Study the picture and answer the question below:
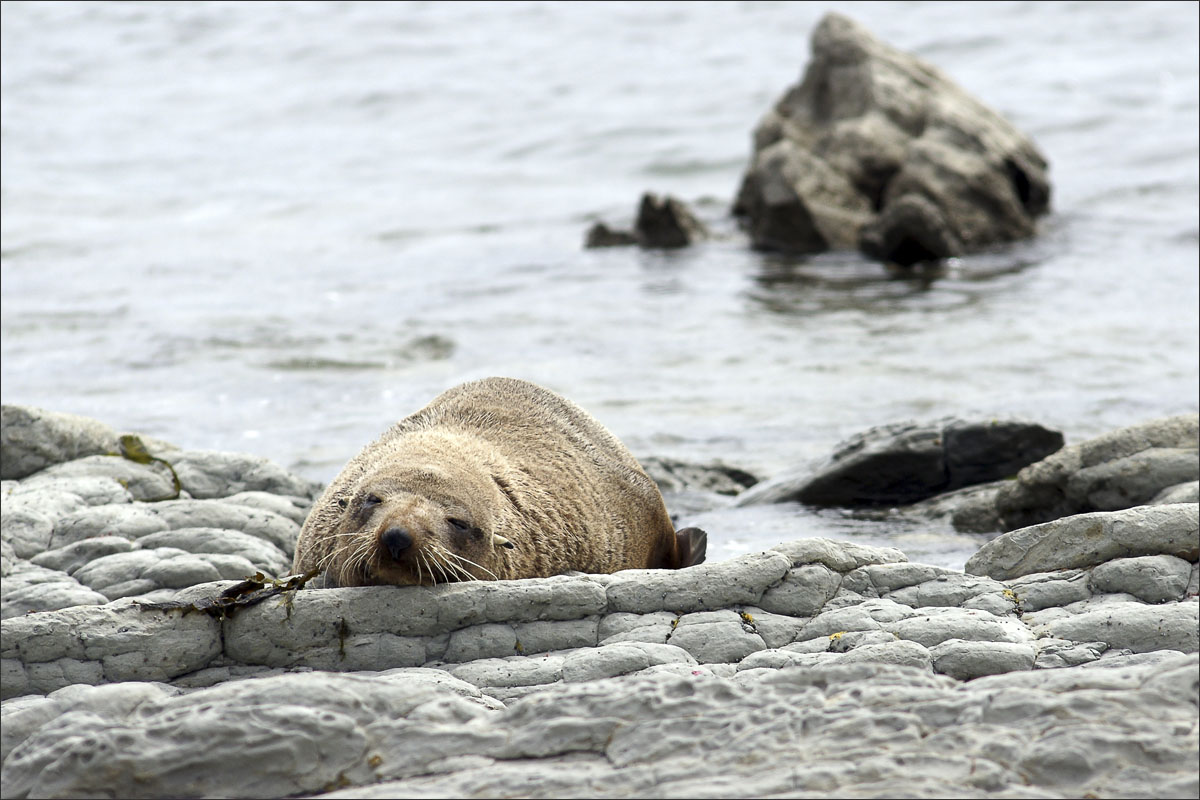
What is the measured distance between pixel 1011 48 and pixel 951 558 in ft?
115

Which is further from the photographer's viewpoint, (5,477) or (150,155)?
(150,155)

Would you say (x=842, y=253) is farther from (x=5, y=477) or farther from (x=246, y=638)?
(x=246, y=638)

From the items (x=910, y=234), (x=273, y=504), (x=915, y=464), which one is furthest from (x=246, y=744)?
(x=910, y=234)

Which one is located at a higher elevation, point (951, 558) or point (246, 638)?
point (246, 638)

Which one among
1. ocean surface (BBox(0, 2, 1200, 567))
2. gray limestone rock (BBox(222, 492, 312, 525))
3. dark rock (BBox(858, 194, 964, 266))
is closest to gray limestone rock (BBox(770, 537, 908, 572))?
ocean surface (BBox(0, 2, 1200, 567))

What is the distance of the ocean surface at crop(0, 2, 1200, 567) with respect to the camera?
50.3 feet

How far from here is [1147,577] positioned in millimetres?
5969

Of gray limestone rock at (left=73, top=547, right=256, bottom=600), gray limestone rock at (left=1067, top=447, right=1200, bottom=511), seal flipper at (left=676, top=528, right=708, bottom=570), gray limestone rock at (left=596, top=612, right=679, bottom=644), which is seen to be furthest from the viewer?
gray limestone rock at (left=1067, top=447, right=1200, bottom=511)

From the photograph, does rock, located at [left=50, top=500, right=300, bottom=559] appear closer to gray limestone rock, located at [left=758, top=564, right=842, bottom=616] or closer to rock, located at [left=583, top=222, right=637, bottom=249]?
gray limestone rock, located at [left=758, top=564, right=842, bottom=616]

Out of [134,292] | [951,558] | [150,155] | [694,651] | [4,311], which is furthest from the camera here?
[150,155]

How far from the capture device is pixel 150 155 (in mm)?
39625

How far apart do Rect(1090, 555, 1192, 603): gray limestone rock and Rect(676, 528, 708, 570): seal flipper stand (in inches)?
120

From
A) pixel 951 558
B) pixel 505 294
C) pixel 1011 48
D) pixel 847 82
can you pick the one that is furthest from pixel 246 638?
pixel 1011 48

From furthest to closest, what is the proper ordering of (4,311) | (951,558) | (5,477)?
(4,311)
(5,477)
(951,558)
